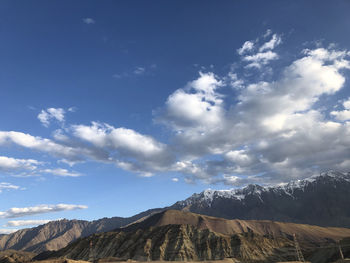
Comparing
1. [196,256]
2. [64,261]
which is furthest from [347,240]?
[64,261]

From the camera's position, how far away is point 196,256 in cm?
19838

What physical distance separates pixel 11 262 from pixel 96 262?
282ft

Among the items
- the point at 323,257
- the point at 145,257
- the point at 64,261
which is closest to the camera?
the point at 64,261

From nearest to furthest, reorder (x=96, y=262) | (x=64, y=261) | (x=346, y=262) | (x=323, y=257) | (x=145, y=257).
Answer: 1. (x=346, y=262)
2. (x=64, y=261)
3. (x=96, y=262)
4. (x=323, y=257)
5. (x=145, y=257)

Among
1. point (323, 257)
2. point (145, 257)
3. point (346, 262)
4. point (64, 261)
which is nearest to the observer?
point (346, 262)

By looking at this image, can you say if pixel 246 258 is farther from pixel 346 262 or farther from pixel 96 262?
pixel 346 262

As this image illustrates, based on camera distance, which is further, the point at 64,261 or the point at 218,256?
the point at 218,256

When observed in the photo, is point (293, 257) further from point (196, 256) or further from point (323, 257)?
point (196, 256)

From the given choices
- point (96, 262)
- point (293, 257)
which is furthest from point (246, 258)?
point (96, 262)

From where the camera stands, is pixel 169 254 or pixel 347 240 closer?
pixel 347 240

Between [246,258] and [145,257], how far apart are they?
63.9 m

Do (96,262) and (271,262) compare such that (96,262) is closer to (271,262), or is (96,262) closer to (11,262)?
(11,262)

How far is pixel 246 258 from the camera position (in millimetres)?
194000

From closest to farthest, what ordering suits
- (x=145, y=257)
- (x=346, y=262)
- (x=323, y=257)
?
(x=346, y=262), (x=323, y=257), (x=145, y=257)
